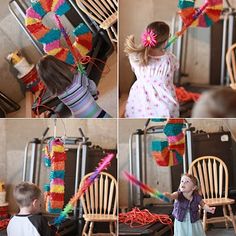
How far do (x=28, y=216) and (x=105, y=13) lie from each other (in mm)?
735

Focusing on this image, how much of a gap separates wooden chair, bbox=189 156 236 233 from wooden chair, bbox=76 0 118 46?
51cm

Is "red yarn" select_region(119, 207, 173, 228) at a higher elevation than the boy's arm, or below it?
below

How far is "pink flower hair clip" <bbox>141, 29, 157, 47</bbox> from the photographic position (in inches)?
58.7

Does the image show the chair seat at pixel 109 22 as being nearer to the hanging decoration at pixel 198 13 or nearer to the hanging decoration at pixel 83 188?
the hanging decoration at pixel 198 13

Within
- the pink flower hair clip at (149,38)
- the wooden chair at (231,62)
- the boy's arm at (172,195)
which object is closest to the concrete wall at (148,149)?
the boy's arm at (172,195)

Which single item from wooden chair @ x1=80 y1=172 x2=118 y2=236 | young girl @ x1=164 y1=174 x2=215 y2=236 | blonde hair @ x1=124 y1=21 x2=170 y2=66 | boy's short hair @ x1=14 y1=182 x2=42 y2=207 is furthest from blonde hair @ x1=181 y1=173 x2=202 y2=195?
boy's short hair @ x1=14 y1=182 x2=42 y2=207

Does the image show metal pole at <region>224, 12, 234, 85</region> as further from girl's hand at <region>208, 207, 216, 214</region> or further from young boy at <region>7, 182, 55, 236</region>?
young boy at <region>7, 182, 55, 236</region>

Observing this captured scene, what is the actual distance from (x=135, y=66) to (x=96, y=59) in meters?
0.14

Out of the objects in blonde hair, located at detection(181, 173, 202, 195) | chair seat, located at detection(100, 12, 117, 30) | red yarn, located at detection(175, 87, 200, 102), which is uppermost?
chair seat, located at detection(100, 12, 117, 30)

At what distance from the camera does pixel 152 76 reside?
5.00ft

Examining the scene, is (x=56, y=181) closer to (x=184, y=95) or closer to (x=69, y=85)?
(x=69, y=85)

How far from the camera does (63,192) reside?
1.55 m

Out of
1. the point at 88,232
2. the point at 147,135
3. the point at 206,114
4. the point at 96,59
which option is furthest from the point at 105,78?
the point at 88,232

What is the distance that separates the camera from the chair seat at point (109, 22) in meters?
1.53
